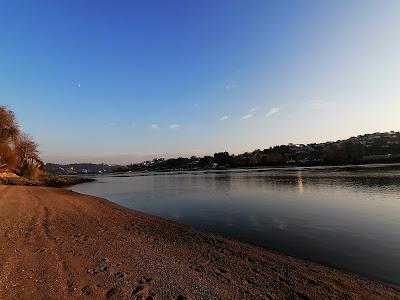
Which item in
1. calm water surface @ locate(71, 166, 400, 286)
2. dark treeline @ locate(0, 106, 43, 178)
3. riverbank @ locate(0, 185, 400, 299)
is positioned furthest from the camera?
dark treeline @ locate(0, 106, 43, 178)

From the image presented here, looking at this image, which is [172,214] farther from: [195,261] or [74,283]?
[74,283]

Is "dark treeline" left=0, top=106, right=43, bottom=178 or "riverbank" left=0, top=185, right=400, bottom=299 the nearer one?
"riverbank" left=0, top=185, right=400, bottom=299

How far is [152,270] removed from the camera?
11445mm

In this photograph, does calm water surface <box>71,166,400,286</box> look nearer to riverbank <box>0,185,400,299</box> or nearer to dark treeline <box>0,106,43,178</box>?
riverbank <box>0,185,400,299</box>

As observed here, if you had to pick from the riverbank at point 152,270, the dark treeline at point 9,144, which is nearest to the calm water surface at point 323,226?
the riverbank at point 152,270

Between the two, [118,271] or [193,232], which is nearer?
[118,271]

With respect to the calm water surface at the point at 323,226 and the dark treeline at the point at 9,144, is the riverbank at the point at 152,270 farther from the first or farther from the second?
the dark treeline at the point at 9,144

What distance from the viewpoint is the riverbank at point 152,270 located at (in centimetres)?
949

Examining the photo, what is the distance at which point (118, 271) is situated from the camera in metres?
11.2

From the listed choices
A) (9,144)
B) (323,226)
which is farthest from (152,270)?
(9,144)

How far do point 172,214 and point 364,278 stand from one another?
20.3 metres

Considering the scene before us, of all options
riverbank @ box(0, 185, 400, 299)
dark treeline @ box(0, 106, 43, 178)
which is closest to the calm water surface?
riverbank @ box(0, 185, 400, 299)

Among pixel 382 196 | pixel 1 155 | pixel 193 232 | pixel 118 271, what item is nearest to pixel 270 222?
pixel 193 232

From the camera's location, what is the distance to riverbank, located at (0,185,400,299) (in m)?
9.49
